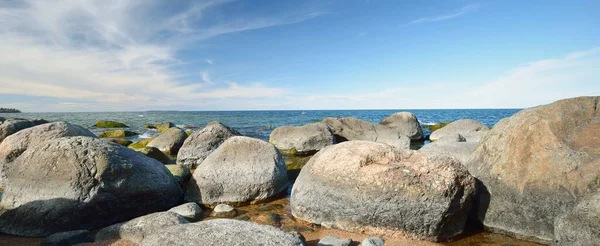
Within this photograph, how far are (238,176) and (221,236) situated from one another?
4.02m

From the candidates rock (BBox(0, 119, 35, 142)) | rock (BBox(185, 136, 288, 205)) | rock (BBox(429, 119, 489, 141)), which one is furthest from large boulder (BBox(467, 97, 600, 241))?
rock (BBox(0, 119, 35, 142))

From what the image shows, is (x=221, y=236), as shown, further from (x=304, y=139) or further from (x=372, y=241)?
(x=304, y=139)

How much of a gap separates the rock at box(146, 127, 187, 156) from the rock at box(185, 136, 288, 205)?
941 cm

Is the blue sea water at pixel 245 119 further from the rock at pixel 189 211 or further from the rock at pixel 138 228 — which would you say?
the rock at pixel 138 228

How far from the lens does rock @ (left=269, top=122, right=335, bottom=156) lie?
56.5 feet

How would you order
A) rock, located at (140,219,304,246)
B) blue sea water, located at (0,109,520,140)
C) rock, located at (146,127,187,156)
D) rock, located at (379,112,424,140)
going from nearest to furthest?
rock, located at (140,219,304,246)
rock, located at (146,127,187,156)
rock, located at (379,112,424,140)
blue sea water, located at (0,109,520,140)

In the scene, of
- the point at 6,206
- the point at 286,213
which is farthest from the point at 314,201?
the point at 6,206

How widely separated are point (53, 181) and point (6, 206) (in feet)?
3.43

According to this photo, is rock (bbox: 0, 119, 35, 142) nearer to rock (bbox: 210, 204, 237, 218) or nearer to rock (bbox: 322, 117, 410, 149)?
rock (bbox: 210, 204, 237, 218)

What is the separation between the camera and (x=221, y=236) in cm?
404

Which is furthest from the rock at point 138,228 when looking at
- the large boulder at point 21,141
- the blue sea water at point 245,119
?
the blue sea water at point 245,119

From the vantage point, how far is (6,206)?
20.1 feet

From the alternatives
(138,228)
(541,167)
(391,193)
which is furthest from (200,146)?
(541,167)

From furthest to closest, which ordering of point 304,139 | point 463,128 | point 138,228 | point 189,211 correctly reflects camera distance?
point 463,128 → point 304,139 → point 189,211 → point 138,228
